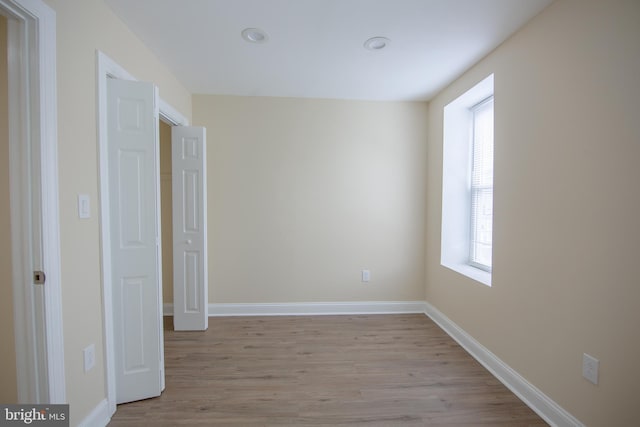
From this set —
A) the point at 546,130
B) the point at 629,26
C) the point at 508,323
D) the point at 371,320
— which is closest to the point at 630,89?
the point at 629,26

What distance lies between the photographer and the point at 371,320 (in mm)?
3391

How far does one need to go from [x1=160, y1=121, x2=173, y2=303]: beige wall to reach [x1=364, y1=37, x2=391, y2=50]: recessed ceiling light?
2.59m

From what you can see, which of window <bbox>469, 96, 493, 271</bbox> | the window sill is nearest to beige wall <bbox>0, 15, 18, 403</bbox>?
the window sill

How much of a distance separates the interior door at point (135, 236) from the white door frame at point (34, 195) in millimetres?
481

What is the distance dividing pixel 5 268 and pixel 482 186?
365cm

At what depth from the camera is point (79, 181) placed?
161 cm

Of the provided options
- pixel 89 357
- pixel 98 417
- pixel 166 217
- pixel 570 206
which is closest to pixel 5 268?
pixel 89 357

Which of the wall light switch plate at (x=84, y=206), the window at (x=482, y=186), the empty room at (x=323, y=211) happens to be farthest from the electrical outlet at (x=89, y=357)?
the window at (x=482, y=186)

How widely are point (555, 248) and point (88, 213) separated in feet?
9.24

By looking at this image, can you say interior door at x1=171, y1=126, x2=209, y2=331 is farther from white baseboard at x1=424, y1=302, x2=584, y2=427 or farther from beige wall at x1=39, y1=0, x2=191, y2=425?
white baseboard at x1=424, y1=302, x2=584, y2=427

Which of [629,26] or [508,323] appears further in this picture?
[508,323]

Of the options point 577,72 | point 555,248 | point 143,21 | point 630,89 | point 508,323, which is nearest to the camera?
point 630,89

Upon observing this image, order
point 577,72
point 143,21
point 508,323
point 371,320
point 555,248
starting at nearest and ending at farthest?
point 577,72 → point 555,248 → point 143,21 → point 508,323 → point 371,320

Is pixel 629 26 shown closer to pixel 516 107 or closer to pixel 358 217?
pixel 516 107
